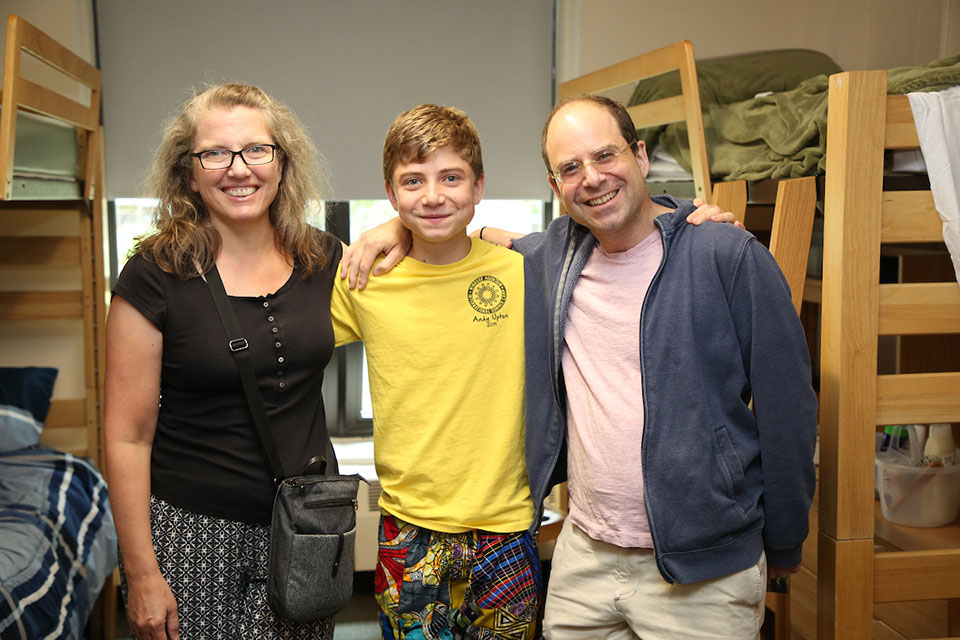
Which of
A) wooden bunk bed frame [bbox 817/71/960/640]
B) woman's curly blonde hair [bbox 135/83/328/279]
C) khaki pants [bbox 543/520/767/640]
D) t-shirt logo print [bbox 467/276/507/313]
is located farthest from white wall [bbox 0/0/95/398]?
wooden bunk bed frame [bbox 817/71/960/640]

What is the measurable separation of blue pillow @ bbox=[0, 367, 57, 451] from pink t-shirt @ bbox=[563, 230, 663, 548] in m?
2.42

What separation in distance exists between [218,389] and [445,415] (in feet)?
1.27

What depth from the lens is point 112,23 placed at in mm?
3252

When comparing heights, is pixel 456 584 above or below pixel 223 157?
below

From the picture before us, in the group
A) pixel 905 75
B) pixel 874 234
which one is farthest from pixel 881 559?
pixel 905 75

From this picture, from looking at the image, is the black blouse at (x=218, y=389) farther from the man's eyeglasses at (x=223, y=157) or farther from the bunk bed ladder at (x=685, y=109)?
the bunk bed ladder at (x=685, y=109)

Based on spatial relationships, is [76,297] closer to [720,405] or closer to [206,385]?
[206,385]

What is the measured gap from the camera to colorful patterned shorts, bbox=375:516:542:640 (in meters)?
1.51

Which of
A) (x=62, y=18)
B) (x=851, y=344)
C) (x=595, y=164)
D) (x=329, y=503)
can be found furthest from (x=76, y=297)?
(x=851, y=344)

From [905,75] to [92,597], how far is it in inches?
103

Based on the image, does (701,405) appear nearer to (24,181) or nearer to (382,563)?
(382,563)

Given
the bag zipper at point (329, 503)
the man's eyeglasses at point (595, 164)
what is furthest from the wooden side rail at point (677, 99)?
the bag zipper at point (329, 503)

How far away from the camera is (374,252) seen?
1589 millimetres

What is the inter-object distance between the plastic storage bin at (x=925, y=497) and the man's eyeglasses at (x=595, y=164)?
1.50 meters
